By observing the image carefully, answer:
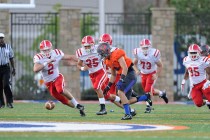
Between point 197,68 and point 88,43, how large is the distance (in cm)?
263

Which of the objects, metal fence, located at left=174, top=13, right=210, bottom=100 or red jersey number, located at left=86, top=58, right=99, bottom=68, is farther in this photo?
metal fence, located at left=174, top=13, right=210, bottom=100

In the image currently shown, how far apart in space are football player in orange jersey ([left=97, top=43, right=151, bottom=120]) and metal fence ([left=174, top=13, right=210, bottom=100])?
46.8 ft

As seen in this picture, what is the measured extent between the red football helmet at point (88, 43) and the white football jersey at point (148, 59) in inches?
105

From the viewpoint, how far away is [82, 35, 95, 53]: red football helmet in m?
21.0

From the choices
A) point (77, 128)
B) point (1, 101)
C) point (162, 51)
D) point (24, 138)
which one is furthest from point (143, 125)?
point (162, 51)

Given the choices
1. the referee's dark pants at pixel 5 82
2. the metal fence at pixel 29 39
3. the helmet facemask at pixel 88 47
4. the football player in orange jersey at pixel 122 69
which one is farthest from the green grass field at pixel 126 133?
the metal fence at pixel 29 39

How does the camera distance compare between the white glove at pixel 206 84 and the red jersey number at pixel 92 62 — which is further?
the red jersey number at pixel 92 62

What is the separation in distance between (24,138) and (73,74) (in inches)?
765

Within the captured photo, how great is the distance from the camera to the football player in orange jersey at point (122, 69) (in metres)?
18.4

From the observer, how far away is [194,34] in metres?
34.0

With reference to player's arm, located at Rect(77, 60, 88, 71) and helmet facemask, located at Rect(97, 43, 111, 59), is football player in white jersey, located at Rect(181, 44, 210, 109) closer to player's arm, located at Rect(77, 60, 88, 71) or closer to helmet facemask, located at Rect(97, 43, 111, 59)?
player's arm, located at Rect(77, 60, 88, 71)

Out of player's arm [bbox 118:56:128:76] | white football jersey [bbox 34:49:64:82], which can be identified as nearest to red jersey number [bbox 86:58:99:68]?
white football jersey [bbox 34:49:64:82]

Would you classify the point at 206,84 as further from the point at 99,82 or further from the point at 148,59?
the point at 148,59

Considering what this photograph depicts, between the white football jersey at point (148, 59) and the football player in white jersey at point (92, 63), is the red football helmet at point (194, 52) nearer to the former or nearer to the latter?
the football player in white jersey at point (92, 63)
